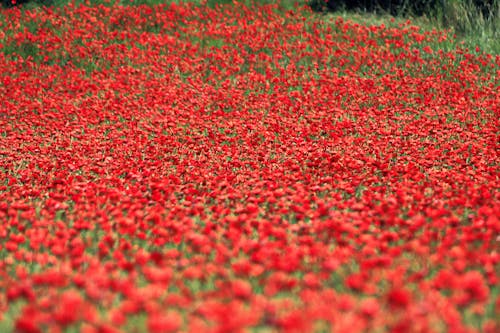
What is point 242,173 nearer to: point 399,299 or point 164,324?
point 399,299

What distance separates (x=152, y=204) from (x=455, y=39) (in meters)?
9.40

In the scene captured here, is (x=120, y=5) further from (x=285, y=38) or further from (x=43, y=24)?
(x=285, y=38)

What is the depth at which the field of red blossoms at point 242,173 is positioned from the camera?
2.50 metres

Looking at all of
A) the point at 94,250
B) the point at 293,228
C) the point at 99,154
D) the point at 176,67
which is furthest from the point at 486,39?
the point at 94,250

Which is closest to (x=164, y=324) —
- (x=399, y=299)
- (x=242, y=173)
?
(x=399, y=299)

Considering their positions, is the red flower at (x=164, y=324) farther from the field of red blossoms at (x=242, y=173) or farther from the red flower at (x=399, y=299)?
the red flower at (x=399, y=299)

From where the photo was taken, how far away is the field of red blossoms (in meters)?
2.50

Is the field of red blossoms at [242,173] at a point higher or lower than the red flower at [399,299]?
lower

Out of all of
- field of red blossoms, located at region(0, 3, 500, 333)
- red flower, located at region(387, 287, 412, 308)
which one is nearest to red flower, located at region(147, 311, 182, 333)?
field of red blossoms, located at region(0, 3, 500, 333)

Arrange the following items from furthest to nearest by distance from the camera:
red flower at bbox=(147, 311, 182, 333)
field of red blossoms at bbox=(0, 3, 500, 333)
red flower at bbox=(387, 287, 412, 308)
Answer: field of red blossoms at bbox=(0, 3, 500, 333)
red flower at bbox=(387, 287, 412, 308)
red flower at bbox=(147, 311, 182, 333)

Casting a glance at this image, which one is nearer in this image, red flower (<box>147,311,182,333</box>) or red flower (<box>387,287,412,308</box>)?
red flower (<box>147,311,182,333</box>)

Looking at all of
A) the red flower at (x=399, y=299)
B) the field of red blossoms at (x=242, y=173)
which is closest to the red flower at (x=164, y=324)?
the field of red blossoms at (x=242, y=173)

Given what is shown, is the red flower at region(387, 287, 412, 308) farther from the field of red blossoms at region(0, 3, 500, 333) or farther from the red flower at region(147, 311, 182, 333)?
the red flower at region(147, 311, 182, 333)

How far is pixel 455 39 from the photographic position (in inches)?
464
